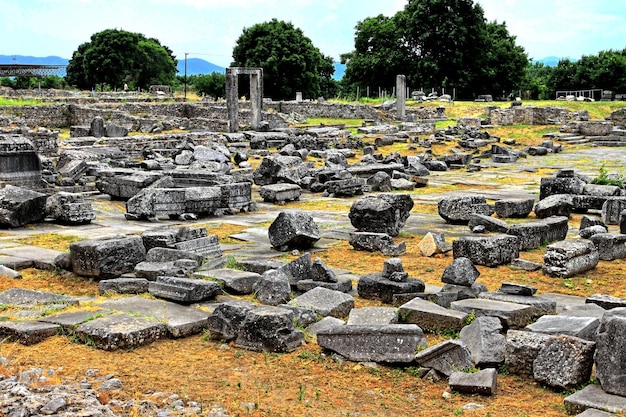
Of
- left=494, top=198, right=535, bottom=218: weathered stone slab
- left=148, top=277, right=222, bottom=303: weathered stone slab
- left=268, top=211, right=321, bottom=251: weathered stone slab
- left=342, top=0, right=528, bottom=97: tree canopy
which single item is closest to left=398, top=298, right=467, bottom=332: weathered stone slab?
left=148, top=277, right=222, bottom=303: weathered stone slab

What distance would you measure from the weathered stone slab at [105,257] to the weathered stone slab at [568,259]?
5.85 meters

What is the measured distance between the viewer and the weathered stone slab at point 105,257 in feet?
33.3

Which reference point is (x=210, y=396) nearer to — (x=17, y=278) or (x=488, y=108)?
(x=17, y=278)

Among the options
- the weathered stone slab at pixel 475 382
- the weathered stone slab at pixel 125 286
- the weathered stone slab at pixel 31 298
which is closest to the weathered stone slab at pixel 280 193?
the weathered stone slab at pixel 125 286

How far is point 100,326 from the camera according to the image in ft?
25.2

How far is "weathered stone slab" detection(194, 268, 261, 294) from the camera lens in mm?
9469

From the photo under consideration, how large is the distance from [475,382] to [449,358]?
463 mm

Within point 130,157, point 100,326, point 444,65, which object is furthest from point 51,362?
point 444,65

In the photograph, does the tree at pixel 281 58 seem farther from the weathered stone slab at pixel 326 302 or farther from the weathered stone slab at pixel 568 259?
the weathered stone slab at pixel 326 302

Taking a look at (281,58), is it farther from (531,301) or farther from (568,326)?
(568,326)

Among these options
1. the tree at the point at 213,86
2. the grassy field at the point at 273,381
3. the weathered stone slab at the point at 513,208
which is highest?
the tree at the point at 213,86

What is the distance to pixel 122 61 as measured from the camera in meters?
70.9

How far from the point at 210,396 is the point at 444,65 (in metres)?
53.1

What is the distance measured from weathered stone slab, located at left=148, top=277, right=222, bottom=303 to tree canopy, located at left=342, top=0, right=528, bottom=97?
1922 inches
